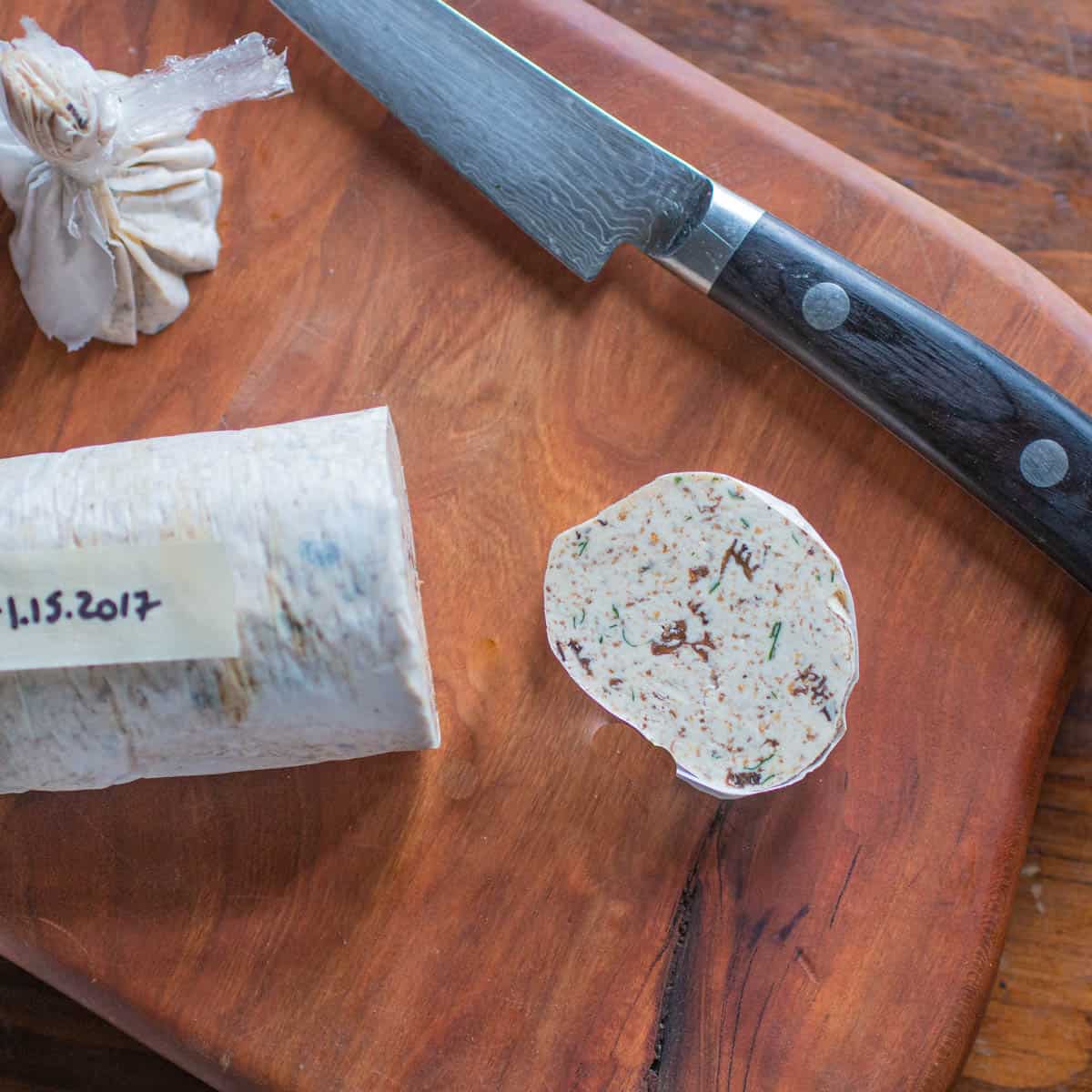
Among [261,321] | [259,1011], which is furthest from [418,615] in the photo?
[259,1011]

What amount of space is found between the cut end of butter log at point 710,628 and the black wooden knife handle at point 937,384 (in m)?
0.24

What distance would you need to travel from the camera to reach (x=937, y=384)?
4.66ft

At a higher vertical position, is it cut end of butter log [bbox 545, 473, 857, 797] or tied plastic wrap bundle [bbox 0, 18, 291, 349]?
tied plastic wrap bundle [bbox 0, 18, 291, 349]

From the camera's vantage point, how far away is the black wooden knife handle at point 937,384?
4.61 feet

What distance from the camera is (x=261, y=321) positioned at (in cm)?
156

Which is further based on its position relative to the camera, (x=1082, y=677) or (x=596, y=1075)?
(x=1082, y=677)

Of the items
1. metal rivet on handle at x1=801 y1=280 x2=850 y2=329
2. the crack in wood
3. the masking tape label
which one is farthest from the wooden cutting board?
the masking tape label

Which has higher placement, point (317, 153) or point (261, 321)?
point (317, 153)

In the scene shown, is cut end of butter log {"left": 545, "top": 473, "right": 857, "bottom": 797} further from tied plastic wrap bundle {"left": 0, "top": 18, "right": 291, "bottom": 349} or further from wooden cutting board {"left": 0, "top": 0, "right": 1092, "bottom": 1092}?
tied plastic wrap bundle {"left": 0, "top": 18, "right": 291, "bottom": 349}

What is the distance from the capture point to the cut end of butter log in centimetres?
141

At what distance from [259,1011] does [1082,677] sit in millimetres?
1378

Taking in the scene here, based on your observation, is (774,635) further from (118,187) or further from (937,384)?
(118,187)

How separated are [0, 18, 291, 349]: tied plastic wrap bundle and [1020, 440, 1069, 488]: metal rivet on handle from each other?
1.19 metres

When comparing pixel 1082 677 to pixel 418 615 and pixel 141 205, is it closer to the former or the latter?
pixel 418 615
